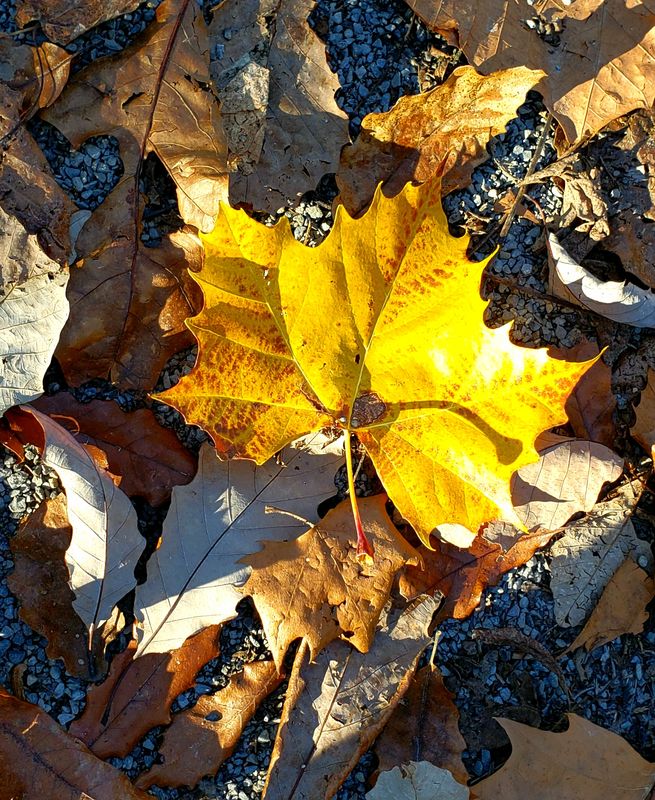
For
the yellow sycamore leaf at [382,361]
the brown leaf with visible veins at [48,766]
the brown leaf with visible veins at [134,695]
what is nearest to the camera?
the yellow sycamore leaf at [382,361]

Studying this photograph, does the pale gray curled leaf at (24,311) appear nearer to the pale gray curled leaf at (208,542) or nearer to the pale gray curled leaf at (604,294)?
the pale gray curled leaf at (208,542)

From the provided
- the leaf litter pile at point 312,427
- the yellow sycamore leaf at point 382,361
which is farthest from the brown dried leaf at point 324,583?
the yellow sycamore leaf at point 382,361

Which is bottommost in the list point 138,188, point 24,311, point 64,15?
point 24,311

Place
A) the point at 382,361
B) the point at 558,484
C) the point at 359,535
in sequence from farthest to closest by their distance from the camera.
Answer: the point at 558,484 → the point at 359,535 → the point at 382,361

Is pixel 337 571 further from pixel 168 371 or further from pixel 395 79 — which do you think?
pixel 395 79

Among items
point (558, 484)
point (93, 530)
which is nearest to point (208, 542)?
point (93, 530)

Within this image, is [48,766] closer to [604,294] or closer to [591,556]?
[591,556]
